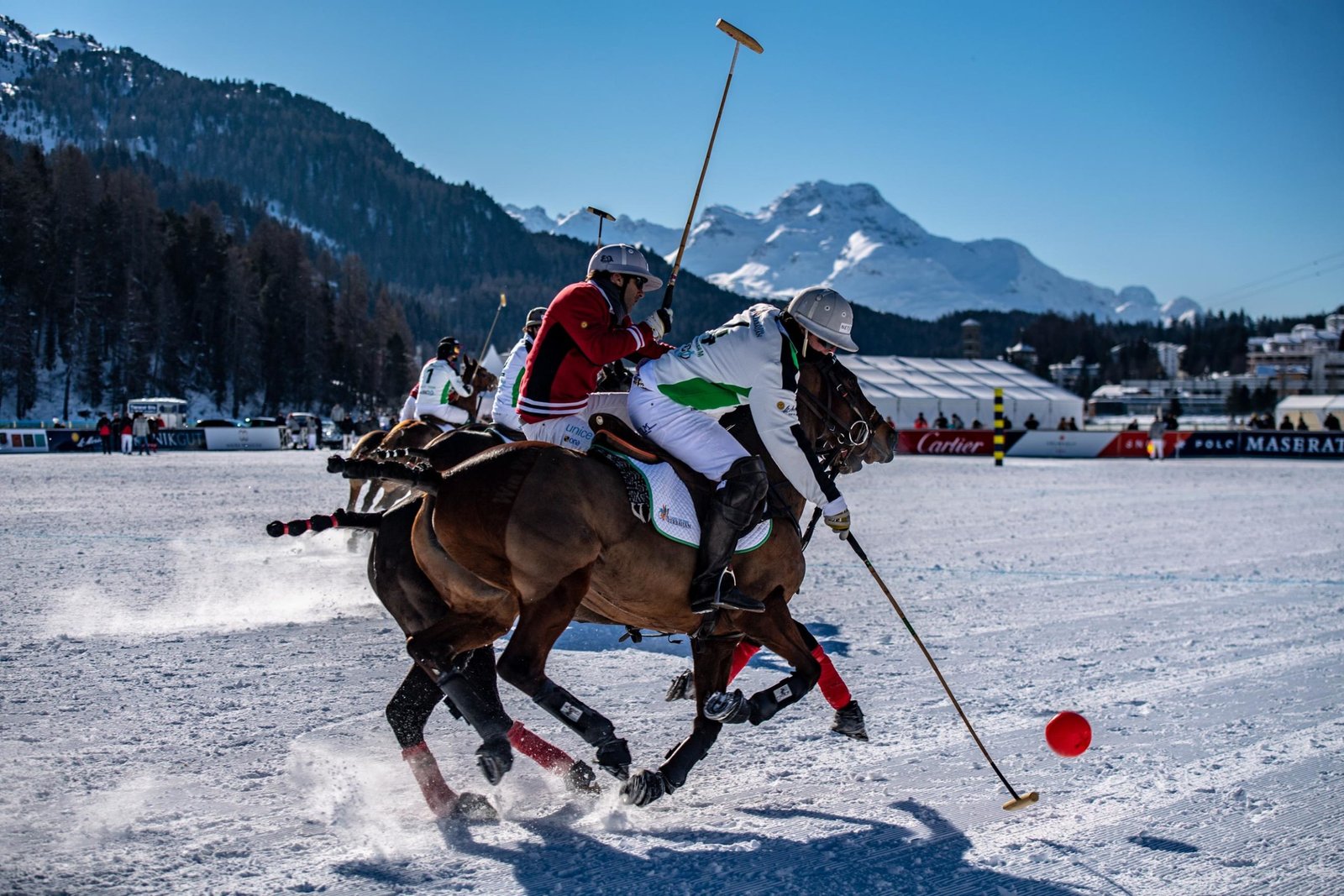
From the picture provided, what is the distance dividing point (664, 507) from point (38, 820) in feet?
9.72

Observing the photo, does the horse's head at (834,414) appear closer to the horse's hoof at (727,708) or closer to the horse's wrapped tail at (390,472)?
the horse's hoof at (727,708)

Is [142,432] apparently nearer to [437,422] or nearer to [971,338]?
[437,422]

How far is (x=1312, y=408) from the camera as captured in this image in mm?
73562

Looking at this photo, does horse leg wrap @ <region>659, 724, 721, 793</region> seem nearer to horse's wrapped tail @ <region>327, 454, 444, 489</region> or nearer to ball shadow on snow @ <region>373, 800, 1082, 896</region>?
ball shadow on snow @ <region>373, 800, 1082, 896</region>

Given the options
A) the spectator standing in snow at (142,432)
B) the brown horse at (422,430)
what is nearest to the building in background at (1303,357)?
the spectator standing in snow at (142,432)

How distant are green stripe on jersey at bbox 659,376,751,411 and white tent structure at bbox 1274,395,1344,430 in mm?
75006

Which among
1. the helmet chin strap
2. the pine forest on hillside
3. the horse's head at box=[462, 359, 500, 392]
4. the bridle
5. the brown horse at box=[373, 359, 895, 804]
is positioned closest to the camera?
the brown horse at box=[373, 359, 895, 804]

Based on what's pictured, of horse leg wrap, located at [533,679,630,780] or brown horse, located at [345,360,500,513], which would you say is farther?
brown horse, located at [345,360,500,513]

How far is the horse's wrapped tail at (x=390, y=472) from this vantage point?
4.66 m

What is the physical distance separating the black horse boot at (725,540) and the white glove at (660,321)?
1.19 m

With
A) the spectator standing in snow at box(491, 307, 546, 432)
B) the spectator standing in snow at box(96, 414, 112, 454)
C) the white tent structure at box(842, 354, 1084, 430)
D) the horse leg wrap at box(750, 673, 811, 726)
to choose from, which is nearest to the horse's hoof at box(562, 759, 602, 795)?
the horse leg wrap at box(750, 673, 811, 726)

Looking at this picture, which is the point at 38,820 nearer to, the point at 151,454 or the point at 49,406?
the point at 151,454

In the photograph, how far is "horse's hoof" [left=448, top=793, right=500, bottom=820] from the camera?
4762 millimetres

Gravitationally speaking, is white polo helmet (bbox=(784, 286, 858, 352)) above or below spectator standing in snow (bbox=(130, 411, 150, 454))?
above
